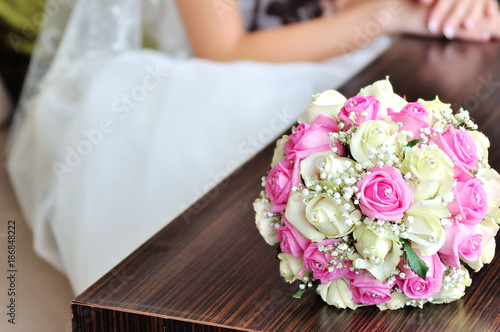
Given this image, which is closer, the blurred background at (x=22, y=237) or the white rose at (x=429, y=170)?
the white rose at (x=429, y=170)

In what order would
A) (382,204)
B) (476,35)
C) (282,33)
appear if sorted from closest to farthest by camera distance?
(382,204), (476,35), (282,33)

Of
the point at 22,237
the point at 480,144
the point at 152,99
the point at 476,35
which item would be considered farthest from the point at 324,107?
the point at 22,237

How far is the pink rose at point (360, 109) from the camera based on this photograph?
0.62 m

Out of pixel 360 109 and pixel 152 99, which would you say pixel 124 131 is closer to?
pixel 152 99

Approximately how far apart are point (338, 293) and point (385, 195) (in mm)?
122

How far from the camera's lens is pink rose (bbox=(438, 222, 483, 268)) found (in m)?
0.59

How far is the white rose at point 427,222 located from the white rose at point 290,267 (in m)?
0.12

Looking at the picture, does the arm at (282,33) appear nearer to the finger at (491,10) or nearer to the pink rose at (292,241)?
the finger at (491,10)

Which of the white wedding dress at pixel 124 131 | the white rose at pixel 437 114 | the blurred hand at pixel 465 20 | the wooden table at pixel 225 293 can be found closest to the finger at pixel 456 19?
the blurred hand at pixel 465 20

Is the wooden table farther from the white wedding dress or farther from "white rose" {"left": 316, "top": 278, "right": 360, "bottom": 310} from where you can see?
the white wedding dress

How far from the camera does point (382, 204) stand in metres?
0.57

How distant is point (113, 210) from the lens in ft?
4.15

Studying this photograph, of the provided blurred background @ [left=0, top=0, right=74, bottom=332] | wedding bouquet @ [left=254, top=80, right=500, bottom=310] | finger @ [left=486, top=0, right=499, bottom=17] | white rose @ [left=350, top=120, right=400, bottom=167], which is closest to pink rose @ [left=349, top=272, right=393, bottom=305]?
wedding bouquet @ [left=254, top=80, right=500, bottom=310]

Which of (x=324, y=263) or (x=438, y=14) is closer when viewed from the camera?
→ (x=324, y=263)
